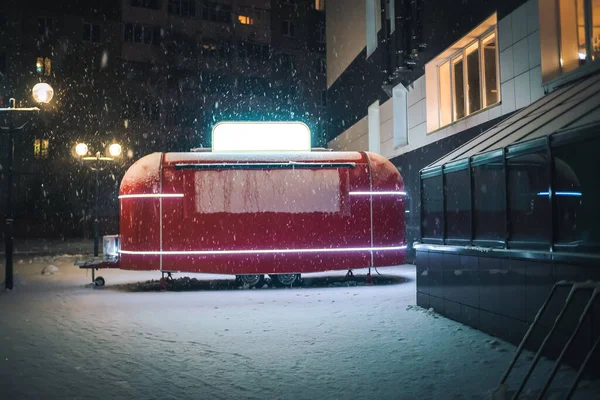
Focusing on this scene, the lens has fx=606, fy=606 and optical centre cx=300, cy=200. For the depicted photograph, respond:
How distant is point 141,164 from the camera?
14773 mm

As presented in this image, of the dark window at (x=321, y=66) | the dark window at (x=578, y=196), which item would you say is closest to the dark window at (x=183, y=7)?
the dark window at (x=321, y=66)

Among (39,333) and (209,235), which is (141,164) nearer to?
(209,235)

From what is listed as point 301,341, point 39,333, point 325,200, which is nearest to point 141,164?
point 325,200

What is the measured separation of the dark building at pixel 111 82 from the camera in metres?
45.0

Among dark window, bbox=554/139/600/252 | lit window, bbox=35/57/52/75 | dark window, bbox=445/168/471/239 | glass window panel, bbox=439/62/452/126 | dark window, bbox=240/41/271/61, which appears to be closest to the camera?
dark window, bbox=554/139/600/252

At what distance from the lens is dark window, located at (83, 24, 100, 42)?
47562mm

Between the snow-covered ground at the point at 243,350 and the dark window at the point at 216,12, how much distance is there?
125ft

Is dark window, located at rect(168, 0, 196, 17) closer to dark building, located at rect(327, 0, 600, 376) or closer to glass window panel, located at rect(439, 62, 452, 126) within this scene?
dark building, located at rect(327, 0, 600, 376)

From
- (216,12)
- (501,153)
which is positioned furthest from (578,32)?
(216,12)

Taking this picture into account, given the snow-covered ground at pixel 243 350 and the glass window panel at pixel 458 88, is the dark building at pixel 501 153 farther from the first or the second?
the snow-covered ground at pixel 243 350

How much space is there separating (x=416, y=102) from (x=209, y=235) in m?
7.99

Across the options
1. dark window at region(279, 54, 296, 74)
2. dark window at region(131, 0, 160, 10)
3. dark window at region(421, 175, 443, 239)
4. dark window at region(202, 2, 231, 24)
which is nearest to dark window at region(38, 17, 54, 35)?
dark window at region(131, 0, 160, 10)

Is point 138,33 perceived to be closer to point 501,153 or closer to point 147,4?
point 147,4

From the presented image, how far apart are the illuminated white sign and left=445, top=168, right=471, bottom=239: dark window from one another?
572 centimetres
